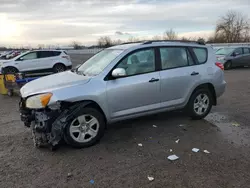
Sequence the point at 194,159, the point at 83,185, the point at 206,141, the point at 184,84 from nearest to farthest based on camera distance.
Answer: the point at 83,185, the point at 194,159, the point at 206,141, the point at 184,84

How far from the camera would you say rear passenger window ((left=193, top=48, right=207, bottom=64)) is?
17.7 ft

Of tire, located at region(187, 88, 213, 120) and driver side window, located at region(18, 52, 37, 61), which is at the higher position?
driver side window, located at region(18, 52, 37, 61)

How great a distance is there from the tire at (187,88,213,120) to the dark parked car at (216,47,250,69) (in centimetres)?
1271

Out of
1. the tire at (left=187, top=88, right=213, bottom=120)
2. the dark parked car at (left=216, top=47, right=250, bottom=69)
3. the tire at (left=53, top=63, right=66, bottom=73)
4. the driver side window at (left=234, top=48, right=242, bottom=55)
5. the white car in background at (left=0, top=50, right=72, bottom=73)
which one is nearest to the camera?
the tire at (left=187, top=88, right=213, bottom=120)

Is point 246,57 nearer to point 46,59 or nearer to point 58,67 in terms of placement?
point 58,67

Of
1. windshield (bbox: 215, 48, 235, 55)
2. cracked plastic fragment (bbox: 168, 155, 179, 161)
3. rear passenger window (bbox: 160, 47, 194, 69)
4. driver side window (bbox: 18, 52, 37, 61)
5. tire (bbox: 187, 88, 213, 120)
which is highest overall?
driver side window (bbox: 18, 52, 37, 61)

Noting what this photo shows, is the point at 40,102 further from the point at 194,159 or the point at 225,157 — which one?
the point at 225,157

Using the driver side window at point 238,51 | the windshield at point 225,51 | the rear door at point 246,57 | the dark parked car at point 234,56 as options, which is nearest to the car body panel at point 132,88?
the dark parked car at point 234,56

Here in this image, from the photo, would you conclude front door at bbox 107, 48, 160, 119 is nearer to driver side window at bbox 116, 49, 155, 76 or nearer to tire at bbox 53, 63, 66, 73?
driver side window at bbox 116, 49, 155, 76

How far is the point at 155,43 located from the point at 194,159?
2.47m

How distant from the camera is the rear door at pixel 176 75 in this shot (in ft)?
16.1

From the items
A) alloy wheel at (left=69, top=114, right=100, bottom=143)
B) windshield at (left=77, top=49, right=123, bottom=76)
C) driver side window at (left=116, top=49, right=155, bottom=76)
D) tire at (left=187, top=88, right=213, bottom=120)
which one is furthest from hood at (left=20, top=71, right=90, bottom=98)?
tire at (left=187, top=88, right=213, bottom=120)

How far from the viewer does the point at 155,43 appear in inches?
196

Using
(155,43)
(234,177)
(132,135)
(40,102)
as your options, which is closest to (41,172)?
(40,102)
